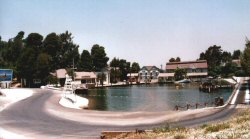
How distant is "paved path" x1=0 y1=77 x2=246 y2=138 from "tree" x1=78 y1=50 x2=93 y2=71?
13269cm

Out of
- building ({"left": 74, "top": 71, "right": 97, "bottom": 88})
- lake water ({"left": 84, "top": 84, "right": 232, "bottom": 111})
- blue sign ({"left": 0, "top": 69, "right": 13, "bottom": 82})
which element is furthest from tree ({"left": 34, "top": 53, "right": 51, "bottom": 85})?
blue sign ({"left": 0, "top": 69, "right": 13, "bottom": 82})

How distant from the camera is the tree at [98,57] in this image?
598 ft

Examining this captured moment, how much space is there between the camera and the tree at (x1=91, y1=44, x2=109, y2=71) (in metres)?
182

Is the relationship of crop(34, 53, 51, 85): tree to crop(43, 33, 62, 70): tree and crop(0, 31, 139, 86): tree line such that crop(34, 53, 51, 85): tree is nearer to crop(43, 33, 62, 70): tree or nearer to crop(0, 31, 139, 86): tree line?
crop(0, 31, 139, 86): tree line

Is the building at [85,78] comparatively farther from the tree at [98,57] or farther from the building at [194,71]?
the building at [194,71]

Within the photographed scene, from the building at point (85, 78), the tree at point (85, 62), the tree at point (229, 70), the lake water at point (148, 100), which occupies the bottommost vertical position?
the lake water at point (148, 100)

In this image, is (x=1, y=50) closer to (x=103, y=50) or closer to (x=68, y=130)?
(x=103, y=50)

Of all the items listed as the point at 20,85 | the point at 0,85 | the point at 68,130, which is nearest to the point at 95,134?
the point at 68,130

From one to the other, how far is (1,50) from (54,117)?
414 ft

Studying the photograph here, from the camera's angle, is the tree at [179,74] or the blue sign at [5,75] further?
the tree at [179,74]

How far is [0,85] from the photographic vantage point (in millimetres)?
110250

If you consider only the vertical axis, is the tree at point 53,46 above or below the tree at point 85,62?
above

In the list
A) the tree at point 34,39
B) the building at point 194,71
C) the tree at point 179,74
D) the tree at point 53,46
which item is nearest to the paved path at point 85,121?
the tree at point 34,39

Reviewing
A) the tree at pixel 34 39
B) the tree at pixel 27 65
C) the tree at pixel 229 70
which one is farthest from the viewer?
A: the tree at pixel 229 70
